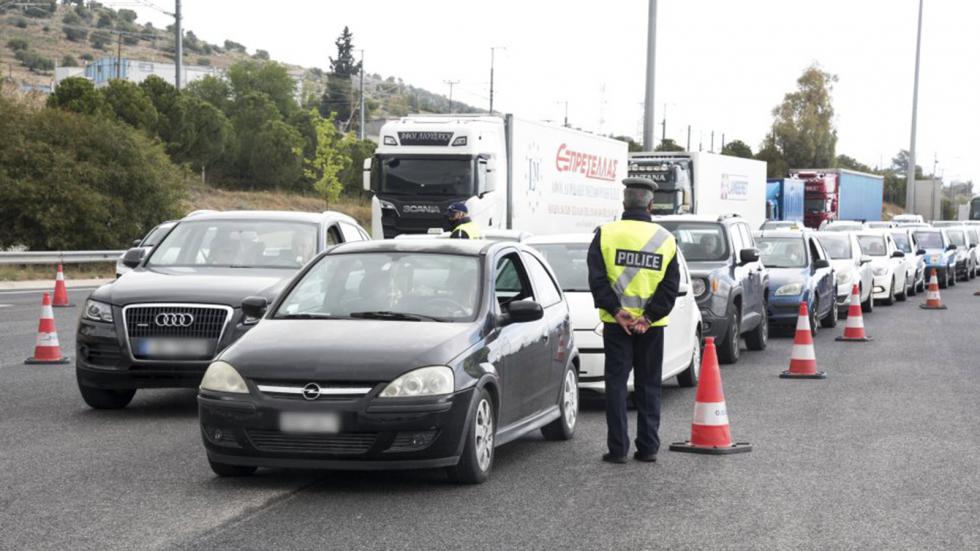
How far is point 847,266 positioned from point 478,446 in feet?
58.0

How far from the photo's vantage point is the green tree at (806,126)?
4154 inches

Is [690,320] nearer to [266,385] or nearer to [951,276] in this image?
[266,385]

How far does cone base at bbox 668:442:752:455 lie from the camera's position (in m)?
9.48

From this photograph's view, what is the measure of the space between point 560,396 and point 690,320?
3.80 m

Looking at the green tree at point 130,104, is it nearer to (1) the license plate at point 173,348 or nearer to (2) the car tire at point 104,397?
(2) the car tire at point 104,397

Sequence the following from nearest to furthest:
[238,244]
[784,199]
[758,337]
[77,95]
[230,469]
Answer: [230,469] < [238,244] < [758,337] < [784,199] < [77,95]

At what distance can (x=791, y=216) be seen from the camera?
55312mm

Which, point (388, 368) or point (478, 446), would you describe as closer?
point (388, 368)

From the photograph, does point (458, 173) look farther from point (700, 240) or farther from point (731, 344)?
point (731, 344)

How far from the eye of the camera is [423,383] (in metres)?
7.77

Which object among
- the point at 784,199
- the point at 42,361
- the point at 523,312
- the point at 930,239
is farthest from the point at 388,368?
the point at 784,199

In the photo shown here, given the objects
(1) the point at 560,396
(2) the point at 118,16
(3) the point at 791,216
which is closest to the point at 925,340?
(1) the point at 560,396

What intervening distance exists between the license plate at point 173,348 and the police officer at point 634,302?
341 cm

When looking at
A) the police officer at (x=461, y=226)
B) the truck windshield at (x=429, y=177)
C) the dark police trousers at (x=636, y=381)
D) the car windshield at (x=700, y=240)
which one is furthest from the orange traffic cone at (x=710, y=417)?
the truck windshield at (x=429, y=177)
